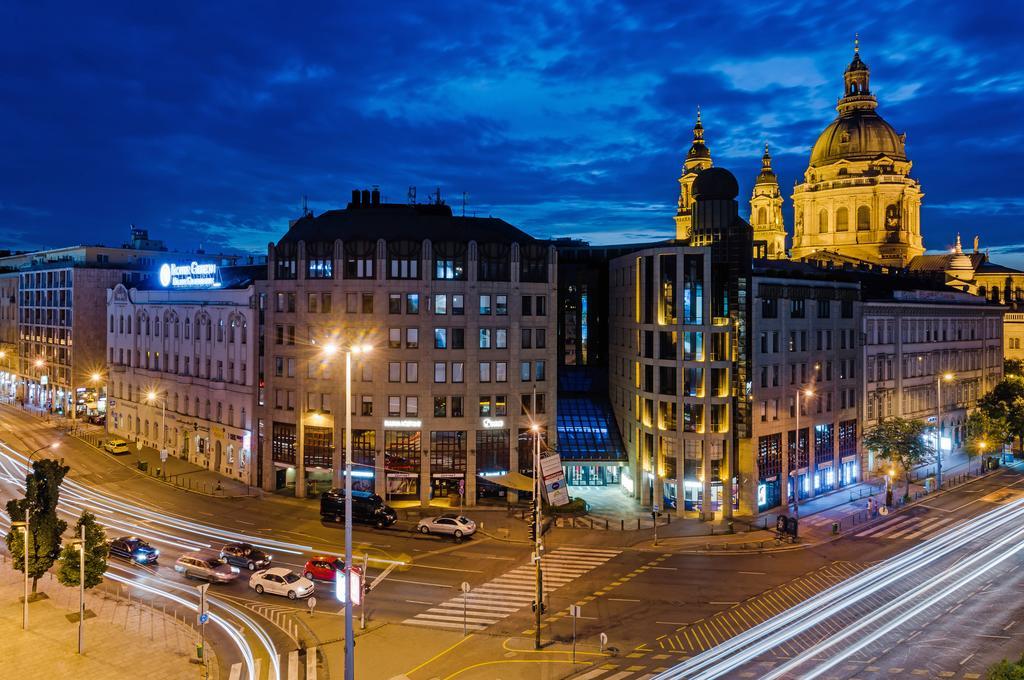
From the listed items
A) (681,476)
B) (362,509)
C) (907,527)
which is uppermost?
(681,476)

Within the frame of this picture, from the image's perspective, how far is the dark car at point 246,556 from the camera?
4539 cm

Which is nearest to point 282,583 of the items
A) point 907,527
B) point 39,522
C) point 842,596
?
point 39,522

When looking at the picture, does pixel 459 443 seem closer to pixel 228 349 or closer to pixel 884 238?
pixel 228 349

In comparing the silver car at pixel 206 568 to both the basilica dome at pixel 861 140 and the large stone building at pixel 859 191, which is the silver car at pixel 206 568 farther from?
the basilica dome at pixel 861 140

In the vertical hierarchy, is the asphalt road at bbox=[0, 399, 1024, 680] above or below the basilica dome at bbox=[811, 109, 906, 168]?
below

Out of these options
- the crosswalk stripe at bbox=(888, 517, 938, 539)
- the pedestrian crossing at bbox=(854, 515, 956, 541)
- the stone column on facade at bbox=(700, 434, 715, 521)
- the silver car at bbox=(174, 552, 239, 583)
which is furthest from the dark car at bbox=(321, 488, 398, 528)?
the crosswalk stripe at bbox=(888, 517, 938, 539)

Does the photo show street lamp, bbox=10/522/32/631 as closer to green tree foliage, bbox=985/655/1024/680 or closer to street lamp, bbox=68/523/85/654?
street lamp, bbox=68/523/85/654

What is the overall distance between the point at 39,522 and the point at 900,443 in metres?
68.1

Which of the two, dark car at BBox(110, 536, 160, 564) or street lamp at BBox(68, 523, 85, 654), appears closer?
street lamp at BBox(68, 523, 85, 654)

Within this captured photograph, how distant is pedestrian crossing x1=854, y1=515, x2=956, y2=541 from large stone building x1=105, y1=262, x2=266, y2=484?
180ft

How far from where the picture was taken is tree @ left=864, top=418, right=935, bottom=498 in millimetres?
67312

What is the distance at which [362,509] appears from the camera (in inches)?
2238

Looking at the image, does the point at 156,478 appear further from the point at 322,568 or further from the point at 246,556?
the point at 322,568

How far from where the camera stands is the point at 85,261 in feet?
393
